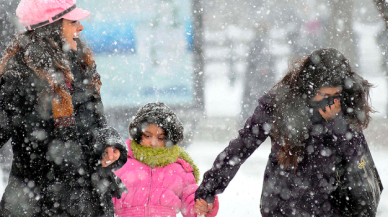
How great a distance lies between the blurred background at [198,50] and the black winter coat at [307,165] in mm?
739

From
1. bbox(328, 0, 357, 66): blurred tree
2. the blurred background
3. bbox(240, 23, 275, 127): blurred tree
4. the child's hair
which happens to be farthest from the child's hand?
bbox(328, 0, 357, 66): blurred tree

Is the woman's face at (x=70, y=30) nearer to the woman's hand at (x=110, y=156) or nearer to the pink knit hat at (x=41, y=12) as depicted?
the pink knit hat at (x=41, y=12)

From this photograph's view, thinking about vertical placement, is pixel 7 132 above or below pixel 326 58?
below

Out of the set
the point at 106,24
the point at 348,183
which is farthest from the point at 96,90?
→ the point at 106,24

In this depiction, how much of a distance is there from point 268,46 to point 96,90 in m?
6.86

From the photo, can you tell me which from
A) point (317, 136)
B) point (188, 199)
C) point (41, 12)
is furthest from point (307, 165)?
point (41, 12)

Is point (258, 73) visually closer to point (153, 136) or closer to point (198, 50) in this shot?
point (198, 50)

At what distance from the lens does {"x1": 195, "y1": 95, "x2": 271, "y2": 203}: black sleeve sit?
2441 millimetres

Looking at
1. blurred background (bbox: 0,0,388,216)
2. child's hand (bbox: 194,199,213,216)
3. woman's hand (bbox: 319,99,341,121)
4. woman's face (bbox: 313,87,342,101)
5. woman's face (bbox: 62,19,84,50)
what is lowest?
child's hand (bbox: 194,199,213,216)

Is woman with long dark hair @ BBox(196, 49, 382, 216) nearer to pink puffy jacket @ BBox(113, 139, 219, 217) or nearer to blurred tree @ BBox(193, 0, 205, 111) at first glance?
pink puffy jacket @ BBox(113, 139, 219, 217)

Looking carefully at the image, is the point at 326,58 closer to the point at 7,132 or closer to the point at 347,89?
the point at 347,89

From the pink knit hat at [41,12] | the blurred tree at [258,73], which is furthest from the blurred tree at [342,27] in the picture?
the pink knit hat at [41,12]

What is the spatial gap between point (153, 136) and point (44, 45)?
1196mm

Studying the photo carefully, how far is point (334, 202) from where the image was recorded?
234 cm
